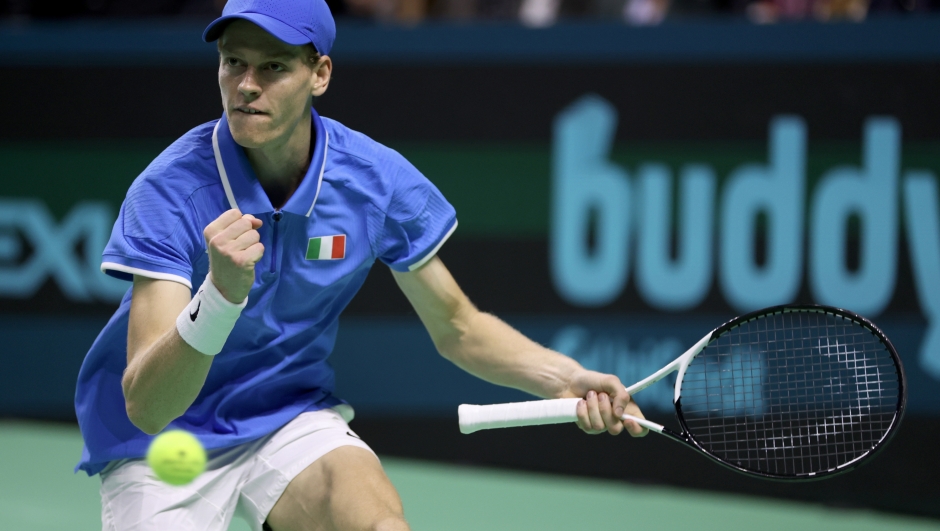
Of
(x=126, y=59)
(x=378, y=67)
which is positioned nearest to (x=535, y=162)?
(x=378, y=67)

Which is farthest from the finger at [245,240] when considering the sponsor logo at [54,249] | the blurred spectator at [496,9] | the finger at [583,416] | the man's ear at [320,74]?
the blurred spectator at [496,9]

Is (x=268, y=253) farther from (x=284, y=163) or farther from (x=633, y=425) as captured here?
(x=633, y=425)

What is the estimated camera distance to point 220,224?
2533 mm

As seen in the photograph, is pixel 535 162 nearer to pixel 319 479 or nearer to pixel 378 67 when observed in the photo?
pixel 378 67

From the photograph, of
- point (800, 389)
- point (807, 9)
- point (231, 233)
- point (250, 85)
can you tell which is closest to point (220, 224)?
point (231, 233)

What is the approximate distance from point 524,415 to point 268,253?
0.82 metres

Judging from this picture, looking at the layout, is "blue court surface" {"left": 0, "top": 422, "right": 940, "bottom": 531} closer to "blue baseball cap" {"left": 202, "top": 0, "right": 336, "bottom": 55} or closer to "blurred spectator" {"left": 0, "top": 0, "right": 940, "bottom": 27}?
"blurred spectator" {"left": 0, "top": 0, "right": 940, "bottom": 27}

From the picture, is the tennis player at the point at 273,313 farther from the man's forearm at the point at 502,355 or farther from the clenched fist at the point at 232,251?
the clenched fist at the point at 232,251

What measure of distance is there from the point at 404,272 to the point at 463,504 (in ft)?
8.49

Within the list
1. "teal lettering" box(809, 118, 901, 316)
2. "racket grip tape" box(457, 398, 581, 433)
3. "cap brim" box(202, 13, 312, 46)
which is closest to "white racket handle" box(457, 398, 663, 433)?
"racket grip tape" box(457, 398, 581, 433)

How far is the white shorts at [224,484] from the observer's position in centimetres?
307

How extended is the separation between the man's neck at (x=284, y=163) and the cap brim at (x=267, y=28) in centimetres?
27

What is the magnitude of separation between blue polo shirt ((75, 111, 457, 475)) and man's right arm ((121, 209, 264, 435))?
0.32ft

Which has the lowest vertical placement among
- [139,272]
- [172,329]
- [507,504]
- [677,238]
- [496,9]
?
[507,504]
